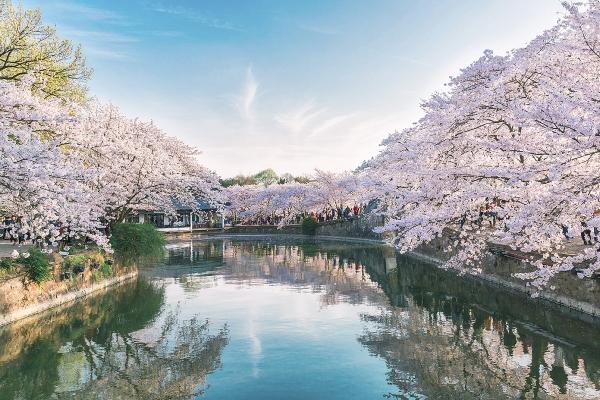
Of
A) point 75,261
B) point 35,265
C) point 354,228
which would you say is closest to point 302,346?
point 35,265

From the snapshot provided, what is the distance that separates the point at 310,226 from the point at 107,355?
51239mm

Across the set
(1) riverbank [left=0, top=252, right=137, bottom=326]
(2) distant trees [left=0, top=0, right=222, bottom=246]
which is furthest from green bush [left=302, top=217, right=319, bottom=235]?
(1) riverbank [left=0, top=252, right=137, bottom=326]

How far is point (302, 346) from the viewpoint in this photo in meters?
15.1

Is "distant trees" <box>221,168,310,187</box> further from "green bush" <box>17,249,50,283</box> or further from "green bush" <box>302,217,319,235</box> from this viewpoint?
"green bush" <box>17,249,50,283</box>

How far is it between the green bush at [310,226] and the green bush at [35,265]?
47745mm

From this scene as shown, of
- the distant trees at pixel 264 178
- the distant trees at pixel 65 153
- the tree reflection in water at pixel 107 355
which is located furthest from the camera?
the distant trees at pixel 264 178

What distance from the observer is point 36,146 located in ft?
41.6

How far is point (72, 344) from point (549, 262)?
1788cm

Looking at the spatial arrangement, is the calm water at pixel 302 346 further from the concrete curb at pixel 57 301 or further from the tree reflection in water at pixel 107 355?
the concrete curb at pixel 57 301

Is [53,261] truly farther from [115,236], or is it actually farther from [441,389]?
[441,389]

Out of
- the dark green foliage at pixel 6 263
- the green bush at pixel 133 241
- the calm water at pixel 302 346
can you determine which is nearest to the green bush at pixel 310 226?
the green bush at pixel 133 241

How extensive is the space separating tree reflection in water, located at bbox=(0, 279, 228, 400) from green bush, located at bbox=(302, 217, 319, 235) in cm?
4497

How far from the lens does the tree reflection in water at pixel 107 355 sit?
39.3 ft

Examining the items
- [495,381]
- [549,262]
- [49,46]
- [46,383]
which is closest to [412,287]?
[549,262]
